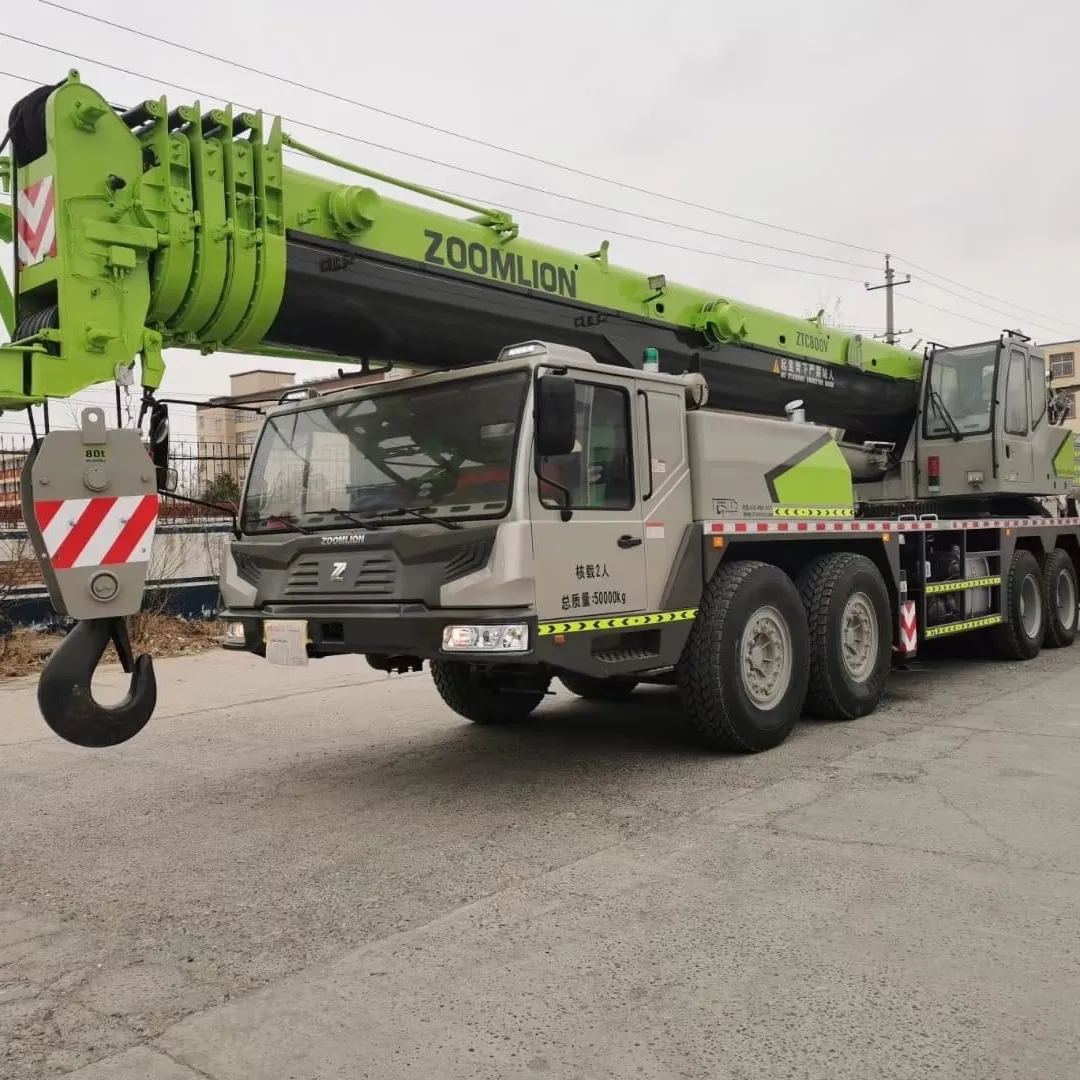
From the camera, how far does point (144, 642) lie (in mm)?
11703

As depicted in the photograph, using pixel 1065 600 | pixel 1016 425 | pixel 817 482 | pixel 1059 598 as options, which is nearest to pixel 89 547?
pixel 817 482

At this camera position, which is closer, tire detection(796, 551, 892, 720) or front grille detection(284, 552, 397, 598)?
front grille detection(284, 552, 397, 598)

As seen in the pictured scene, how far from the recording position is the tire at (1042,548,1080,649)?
1070 centimetres

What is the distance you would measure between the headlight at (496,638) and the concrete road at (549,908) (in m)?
0.88

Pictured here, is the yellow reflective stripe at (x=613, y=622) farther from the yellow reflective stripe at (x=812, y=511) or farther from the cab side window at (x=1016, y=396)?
the cab side window at (x=1016, y=396)

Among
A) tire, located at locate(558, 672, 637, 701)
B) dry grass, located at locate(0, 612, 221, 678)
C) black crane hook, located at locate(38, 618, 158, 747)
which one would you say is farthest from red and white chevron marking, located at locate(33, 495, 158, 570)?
dry grass, located at locate(0, 612, 221, 678)

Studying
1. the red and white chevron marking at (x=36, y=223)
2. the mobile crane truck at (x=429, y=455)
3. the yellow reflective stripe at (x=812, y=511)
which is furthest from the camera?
the yellow reflective stripe at (x=812, y=511)

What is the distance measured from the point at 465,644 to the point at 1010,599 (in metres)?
6.99

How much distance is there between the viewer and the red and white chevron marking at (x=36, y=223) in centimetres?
460

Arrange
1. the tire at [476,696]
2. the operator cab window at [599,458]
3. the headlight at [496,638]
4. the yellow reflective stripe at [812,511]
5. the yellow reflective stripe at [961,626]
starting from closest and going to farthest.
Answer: the headlight at [496,638]
the operator cab window at [599,458]
the yellow reflective stripe at [812,511]
the tire at [476,696]
the yellow reflective stripe at [961,626]

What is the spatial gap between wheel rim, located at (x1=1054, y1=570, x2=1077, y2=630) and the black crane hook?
31.3 ft

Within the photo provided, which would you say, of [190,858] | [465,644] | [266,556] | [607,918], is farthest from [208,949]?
[266,556]

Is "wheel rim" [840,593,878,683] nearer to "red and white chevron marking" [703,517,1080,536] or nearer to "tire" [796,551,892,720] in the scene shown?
"tire" [796,551,892,720]

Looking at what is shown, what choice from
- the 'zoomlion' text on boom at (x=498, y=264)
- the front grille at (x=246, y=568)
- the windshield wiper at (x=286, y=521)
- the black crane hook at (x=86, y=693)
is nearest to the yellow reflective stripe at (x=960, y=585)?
the 'zoomlion' text on boom at (x=498, y=264)
